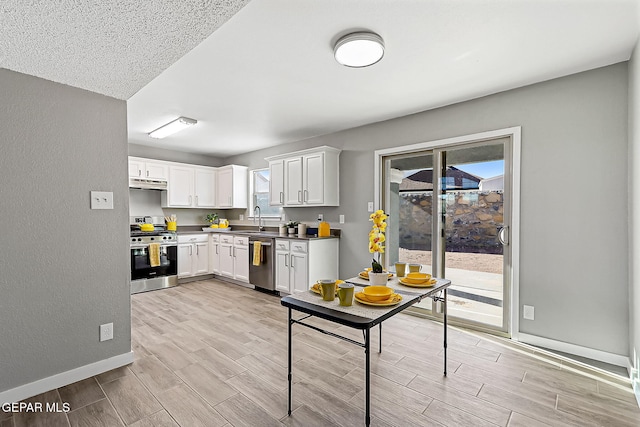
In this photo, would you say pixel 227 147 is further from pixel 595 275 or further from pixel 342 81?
pixel 595 275

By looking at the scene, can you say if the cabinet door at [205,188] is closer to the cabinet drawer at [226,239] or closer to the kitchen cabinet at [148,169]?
the kitchen cabinet at [148,169]

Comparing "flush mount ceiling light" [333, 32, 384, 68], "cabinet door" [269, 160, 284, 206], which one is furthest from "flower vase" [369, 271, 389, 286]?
"cabinet door" [269, 160, 284, 206]

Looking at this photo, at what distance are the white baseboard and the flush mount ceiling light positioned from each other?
2917mm

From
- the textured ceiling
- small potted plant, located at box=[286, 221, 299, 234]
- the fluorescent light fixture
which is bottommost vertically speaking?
small potted plant, located at box=[286, 221, 299, 234]

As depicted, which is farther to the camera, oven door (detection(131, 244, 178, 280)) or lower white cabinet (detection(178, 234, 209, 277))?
lower white cabinet (detection(178, 234, 209, 277))

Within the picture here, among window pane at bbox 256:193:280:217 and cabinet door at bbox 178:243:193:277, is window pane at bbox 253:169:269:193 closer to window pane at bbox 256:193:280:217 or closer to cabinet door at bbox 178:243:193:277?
window pane at bbox 256:193:280:217

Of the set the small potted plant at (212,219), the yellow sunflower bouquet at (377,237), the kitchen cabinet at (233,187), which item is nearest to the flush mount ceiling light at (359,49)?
the yellow sunflower bouquet at (377,237)

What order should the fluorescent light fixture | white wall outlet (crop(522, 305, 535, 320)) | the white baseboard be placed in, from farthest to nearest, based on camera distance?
the fluorescent light fixture
white wall outlet (crop(522, 305, 535, 320))
the white baseboard

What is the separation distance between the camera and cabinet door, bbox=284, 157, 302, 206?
454 centimetres

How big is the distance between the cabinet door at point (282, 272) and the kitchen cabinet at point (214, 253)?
164 centimetres

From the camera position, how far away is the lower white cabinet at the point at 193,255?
5.18m

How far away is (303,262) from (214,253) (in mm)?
2315

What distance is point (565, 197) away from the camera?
2.62 meters

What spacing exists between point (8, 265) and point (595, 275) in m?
4.41
